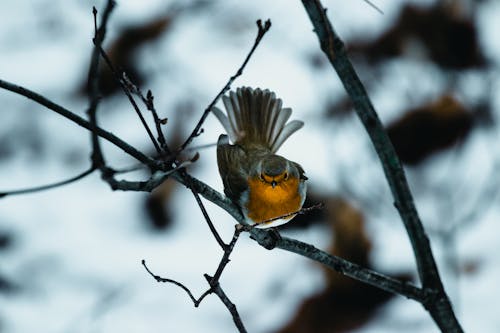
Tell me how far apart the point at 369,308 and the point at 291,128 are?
2.63m

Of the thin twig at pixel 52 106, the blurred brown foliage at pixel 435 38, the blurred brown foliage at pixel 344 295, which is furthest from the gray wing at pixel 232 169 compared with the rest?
the blurred brown foliage at pixel 435 38

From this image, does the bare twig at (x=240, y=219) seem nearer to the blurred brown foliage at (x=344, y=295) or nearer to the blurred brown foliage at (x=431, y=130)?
the blurred brown foliage at (x=344, y=295)

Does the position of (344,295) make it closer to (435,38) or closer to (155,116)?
(435,38)

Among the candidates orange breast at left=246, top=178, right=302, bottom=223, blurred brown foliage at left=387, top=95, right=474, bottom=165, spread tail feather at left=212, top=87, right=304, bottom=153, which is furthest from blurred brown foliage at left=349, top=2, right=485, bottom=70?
orange breast at left=246, top=178, right=302, bottom=223

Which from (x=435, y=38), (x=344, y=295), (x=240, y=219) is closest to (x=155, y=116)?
(x=240, y=219)

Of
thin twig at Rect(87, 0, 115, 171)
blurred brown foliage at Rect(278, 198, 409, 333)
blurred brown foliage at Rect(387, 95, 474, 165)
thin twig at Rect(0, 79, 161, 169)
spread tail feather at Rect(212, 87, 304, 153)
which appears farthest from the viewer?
blurred brown foliage at Rect(387, 95, 474, 165)

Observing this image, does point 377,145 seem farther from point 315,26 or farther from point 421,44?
point 421,44

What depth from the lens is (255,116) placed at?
8.10ft

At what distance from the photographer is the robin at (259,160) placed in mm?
2203

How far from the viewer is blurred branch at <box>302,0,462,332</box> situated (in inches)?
51.3

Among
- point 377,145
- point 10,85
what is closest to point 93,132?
point 10,85

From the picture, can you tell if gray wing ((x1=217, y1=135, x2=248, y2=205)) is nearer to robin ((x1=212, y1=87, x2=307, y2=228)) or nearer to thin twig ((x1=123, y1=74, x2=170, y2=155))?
robin ((x1=212, y1=87, x2=307, y2=228))

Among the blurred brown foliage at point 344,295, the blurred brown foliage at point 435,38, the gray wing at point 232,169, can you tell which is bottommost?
the gray wing at point 232,169

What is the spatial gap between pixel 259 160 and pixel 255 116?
0.64ft
